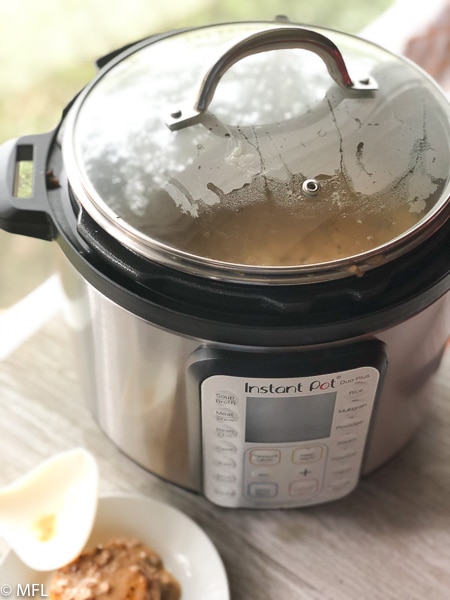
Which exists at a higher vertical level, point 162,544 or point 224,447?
point 224,447

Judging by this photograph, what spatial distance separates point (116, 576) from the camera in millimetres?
689

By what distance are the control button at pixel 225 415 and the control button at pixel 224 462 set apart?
0.06m

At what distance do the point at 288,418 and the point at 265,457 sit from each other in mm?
61

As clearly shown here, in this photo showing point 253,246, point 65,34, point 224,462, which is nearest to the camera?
point 253,246

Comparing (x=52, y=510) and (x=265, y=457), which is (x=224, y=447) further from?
(x=52, y=510)

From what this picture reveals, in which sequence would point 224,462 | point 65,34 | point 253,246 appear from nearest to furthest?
point 253,246
point 224,462
point 65,34

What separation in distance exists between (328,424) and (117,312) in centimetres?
21

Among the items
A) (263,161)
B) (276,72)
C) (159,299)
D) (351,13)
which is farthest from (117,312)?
(351,13)

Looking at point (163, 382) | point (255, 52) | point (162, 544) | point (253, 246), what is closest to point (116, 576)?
point (162, 544)

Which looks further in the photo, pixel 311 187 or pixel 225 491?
pixel 225 491

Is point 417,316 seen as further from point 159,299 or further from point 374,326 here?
point 159,299

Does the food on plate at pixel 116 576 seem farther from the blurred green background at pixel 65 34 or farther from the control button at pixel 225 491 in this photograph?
the blurred green background at pixel 65 34

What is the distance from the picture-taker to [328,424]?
0.67m

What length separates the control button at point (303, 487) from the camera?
73 cm
